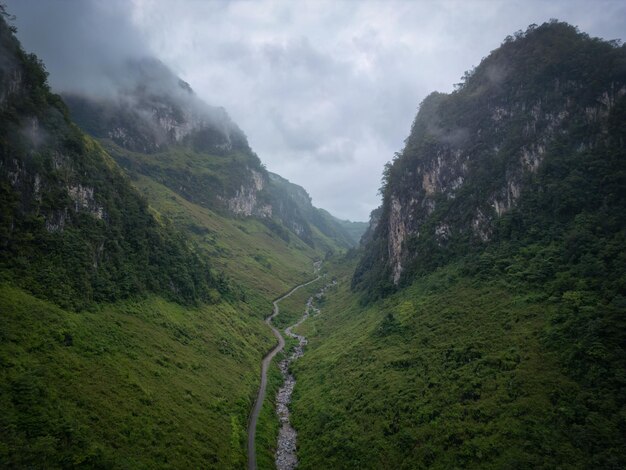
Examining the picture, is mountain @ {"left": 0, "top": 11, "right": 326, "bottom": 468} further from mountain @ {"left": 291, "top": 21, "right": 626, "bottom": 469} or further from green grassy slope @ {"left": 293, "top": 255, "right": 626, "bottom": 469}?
mountain @ {"left": 291, "top": 21, "right": 626, "bottom": 469}

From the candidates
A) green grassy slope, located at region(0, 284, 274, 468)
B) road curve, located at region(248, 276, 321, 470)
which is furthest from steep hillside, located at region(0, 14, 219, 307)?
road curve, located at region(248, 276, 321, 470)

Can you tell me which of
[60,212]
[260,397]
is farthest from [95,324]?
[260,397]

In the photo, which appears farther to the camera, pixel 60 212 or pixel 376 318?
pixel 376 318

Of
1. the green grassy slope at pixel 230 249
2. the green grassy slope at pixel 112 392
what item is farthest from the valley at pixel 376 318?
the green grassy slope at pixel 230 249

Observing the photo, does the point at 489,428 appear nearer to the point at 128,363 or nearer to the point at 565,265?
the point at 565,265

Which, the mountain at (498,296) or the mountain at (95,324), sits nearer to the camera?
the mountain at (95,324)

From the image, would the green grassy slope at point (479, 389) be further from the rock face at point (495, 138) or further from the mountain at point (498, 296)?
the rock face at point (495, 138)

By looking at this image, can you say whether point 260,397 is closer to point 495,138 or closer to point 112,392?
point 112,392
